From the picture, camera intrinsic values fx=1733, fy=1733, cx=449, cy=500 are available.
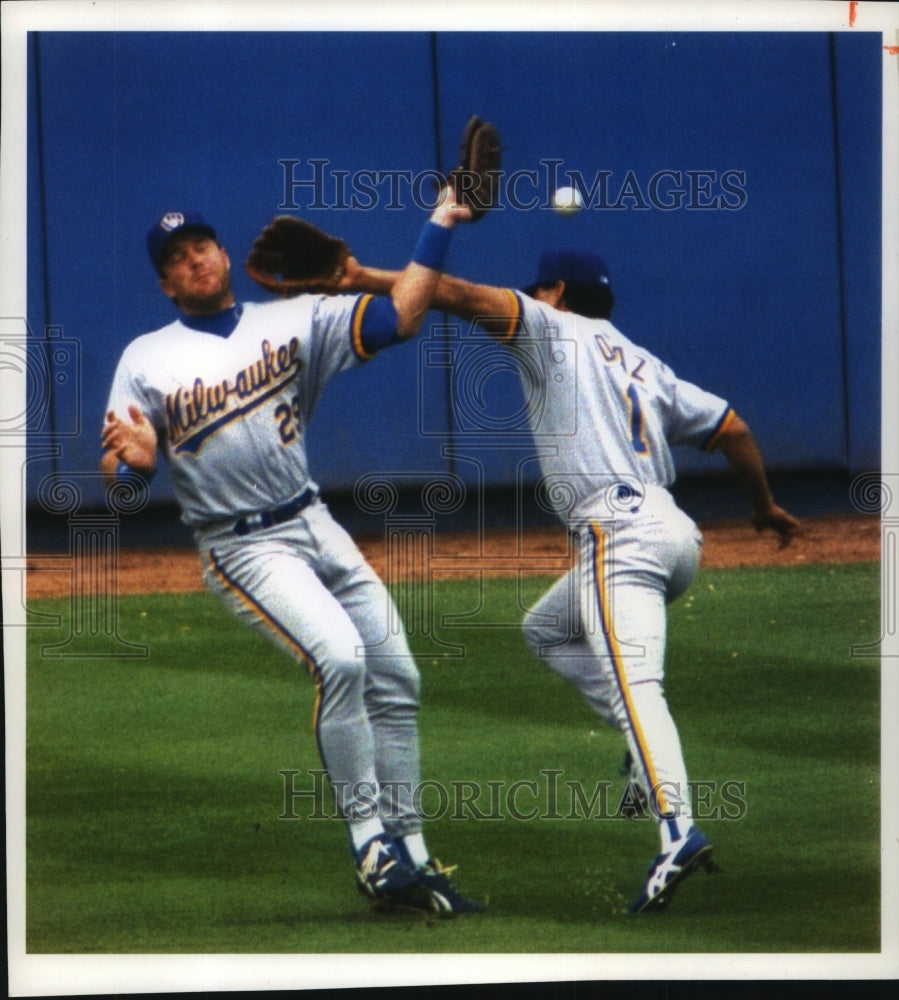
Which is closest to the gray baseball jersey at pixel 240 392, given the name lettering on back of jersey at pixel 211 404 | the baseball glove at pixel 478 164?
the name lettering on back of jersey at pixel 211 404

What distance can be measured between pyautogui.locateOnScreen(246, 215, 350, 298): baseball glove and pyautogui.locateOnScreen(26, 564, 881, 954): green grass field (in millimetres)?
1082

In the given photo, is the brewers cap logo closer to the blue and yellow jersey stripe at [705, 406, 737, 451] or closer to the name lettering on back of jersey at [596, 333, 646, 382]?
the name lettering on back of jersey at [596, 333, 646, 382]

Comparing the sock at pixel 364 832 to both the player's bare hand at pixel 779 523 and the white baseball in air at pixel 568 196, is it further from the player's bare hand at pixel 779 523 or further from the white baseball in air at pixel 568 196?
the white baseball in air at pixel 568 196

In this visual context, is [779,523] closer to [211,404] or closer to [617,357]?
[617,357]

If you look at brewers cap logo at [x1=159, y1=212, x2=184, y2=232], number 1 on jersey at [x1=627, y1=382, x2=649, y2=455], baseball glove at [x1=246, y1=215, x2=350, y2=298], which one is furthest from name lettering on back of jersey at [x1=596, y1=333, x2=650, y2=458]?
brewers cap logo at [x1=159, y1=212, x2=184, y2=232]

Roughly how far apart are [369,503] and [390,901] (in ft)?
4.27

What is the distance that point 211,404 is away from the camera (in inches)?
221

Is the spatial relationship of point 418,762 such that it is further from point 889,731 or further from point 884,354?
point 884,354

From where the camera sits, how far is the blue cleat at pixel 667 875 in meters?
5.65

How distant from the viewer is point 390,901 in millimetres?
5648

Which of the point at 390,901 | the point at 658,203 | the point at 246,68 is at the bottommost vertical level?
the point at 390,901

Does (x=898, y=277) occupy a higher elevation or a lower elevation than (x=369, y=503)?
higher

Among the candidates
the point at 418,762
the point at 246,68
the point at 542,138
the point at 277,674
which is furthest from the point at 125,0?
the point at 418,762

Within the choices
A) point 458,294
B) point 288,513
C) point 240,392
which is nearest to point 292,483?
point 288,513
